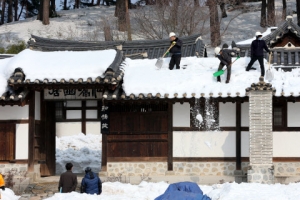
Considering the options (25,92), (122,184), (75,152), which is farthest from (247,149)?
(75,152)

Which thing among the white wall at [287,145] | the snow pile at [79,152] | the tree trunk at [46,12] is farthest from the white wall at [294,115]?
the tree trunk at [46,12]

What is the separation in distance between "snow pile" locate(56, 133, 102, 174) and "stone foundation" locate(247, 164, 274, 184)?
684cm

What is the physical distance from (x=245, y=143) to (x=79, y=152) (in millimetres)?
9400

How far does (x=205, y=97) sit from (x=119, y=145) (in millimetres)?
3115

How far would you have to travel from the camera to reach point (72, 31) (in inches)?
1820

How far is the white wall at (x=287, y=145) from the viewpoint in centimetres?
1708

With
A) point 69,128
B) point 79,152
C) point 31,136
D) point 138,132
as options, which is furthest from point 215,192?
point 69,128

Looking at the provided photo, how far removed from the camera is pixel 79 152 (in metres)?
24.5

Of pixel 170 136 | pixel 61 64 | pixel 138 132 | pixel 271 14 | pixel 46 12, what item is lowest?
pixel 170 136

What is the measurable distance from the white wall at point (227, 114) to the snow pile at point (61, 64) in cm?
375

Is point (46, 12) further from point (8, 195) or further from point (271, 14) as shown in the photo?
point (8, 195)

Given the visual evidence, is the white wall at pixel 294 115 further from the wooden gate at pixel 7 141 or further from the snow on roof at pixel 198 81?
the wooden gate at pixel 7 141

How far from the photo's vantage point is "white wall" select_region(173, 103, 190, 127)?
57.4 ft

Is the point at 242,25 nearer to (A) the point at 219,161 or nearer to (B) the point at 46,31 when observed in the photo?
(B) the point at 46,31
